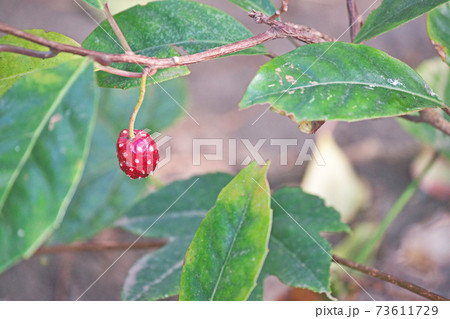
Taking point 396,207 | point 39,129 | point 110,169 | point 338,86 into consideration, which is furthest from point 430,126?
point 39,129

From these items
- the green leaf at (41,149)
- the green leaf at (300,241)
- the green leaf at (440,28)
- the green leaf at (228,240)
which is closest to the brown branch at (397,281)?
the green leaf at (300,241)

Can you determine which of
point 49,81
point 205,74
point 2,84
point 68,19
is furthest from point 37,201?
point 68,19

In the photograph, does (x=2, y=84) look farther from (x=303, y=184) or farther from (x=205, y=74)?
(x=205, y=74)

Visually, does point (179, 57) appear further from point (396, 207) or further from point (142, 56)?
point (396, 207)

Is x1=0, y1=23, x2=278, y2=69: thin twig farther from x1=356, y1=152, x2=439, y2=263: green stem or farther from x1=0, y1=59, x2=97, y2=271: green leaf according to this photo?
x1=356, y1=152, x2=439, y2=263: green stem

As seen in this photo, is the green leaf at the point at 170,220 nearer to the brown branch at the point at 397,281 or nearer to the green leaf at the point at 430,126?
the brown branch at the point at 397,281

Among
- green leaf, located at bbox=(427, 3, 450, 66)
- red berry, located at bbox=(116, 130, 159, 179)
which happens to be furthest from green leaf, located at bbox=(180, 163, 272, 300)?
green leaf, located at bbox=(427, 3, 450, 66)
